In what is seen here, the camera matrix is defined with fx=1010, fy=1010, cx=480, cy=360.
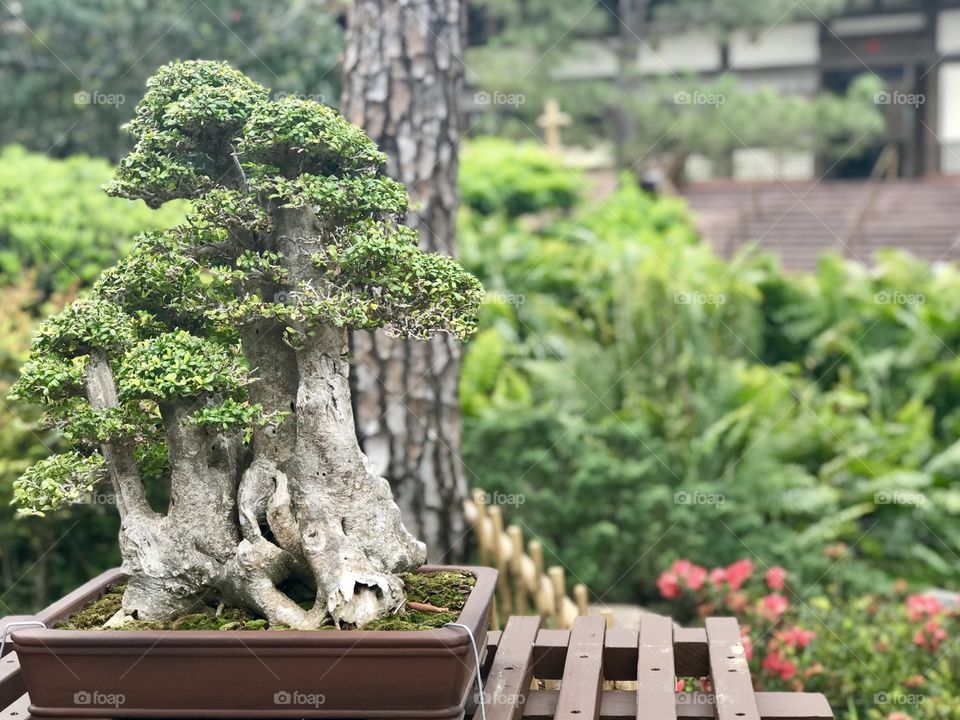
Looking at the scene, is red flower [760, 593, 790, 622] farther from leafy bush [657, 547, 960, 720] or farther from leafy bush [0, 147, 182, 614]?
leafy bush [0, 147, 182, 614]

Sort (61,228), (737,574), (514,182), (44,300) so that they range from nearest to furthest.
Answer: (737,574), (61,228), (44,300), (514,182)

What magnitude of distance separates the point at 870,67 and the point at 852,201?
3.23m

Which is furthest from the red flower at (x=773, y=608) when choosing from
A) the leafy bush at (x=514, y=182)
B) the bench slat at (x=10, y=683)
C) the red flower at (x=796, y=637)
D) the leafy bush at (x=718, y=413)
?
the leafy bush at (x=514, y=182)

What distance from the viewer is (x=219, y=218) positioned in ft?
7.66

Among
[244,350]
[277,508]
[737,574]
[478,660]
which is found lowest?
[737,574]

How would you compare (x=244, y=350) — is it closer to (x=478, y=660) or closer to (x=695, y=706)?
(x=478, y=660)

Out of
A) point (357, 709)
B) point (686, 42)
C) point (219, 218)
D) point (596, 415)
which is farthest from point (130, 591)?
point (686, 42)

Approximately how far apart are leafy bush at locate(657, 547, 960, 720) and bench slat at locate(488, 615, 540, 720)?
1.10m

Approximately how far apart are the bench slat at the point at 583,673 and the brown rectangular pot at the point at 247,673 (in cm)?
29

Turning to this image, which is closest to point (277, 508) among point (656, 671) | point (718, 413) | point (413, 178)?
point (656, 671)

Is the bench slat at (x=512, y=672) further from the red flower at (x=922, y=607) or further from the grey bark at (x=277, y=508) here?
the red flower at (x=922, y=607)

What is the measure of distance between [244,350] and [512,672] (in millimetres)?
1023

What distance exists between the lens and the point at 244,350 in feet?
8.11

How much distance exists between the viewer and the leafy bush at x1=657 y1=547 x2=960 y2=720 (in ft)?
13.2
